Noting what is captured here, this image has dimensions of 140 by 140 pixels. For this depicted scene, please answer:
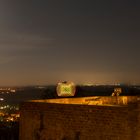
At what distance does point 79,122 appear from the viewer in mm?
15680

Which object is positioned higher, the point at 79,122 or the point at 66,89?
the point at 66,89

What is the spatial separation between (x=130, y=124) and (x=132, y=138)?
514 millimetres

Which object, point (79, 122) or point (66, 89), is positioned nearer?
point (79, 122)

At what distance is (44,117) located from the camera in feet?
55.3

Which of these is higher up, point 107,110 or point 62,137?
point 107,110

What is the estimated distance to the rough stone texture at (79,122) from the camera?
46.3 ft

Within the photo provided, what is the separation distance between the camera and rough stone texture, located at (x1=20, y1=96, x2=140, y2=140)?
14125mm

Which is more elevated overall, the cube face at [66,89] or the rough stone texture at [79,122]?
the cube face at [66,89]

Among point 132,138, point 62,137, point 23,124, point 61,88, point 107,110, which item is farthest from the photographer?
point 61,88

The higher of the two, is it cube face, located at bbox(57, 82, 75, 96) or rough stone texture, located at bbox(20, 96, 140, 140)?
cube face, located at bbox(57, 82, 75, 96)

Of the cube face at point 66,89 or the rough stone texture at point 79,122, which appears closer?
the rough stone texture at point 79,122

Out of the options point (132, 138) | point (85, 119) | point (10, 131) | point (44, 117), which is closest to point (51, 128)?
point (44, 117)

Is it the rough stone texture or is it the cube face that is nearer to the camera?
the rough stone texture

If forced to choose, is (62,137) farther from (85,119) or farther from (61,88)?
(61,88)
